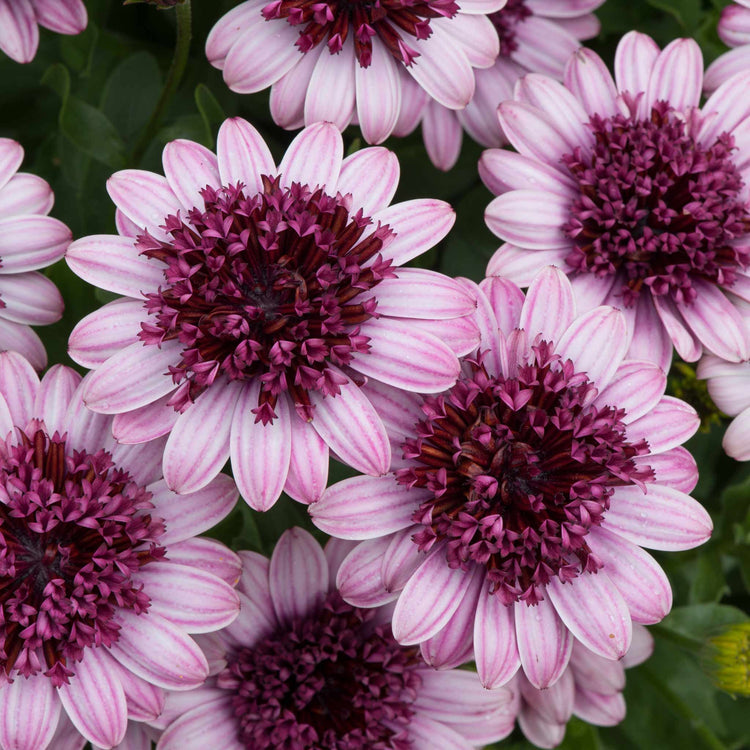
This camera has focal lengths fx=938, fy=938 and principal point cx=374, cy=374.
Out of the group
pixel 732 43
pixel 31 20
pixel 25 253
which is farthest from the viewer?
pixel 732 43

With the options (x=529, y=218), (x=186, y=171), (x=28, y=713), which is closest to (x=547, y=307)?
(x=529, y=218)

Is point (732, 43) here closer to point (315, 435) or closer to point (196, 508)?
point (315, 435)


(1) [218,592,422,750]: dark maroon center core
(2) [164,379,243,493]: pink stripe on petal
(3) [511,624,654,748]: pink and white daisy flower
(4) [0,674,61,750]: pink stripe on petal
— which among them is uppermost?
(2) [164,379,243,493]: pink stripe on petal

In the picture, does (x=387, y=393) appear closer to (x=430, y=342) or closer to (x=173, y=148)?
(x=430, y=342)

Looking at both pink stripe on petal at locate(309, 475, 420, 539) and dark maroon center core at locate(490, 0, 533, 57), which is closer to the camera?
pink stripe on petal at locate(309, 475, 420, 539)

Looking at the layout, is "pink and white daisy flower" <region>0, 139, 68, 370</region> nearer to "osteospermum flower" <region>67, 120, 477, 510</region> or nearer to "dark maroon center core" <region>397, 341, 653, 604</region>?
"osteospermum flower" <region>67, 120, 477, 510</region>

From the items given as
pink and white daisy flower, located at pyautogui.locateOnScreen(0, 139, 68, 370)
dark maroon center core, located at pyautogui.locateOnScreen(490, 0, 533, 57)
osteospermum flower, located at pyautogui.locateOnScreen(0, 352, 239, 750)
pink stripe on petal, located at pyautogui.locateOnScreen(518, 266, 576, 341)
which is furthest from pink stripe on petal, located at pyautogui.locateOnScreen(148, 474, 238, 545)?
dark maroon center core, located at pyautogui.locateOnScreen(490, 0, 533, 57)

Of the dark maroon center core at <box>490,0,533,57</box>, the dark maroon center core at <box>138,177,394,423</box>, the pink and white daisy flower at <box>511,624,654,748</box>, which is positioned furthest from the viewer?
the dark maroon center core at <box>490,0,533,57</box>

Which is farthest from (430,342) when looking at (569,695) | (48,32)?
(48,32)
